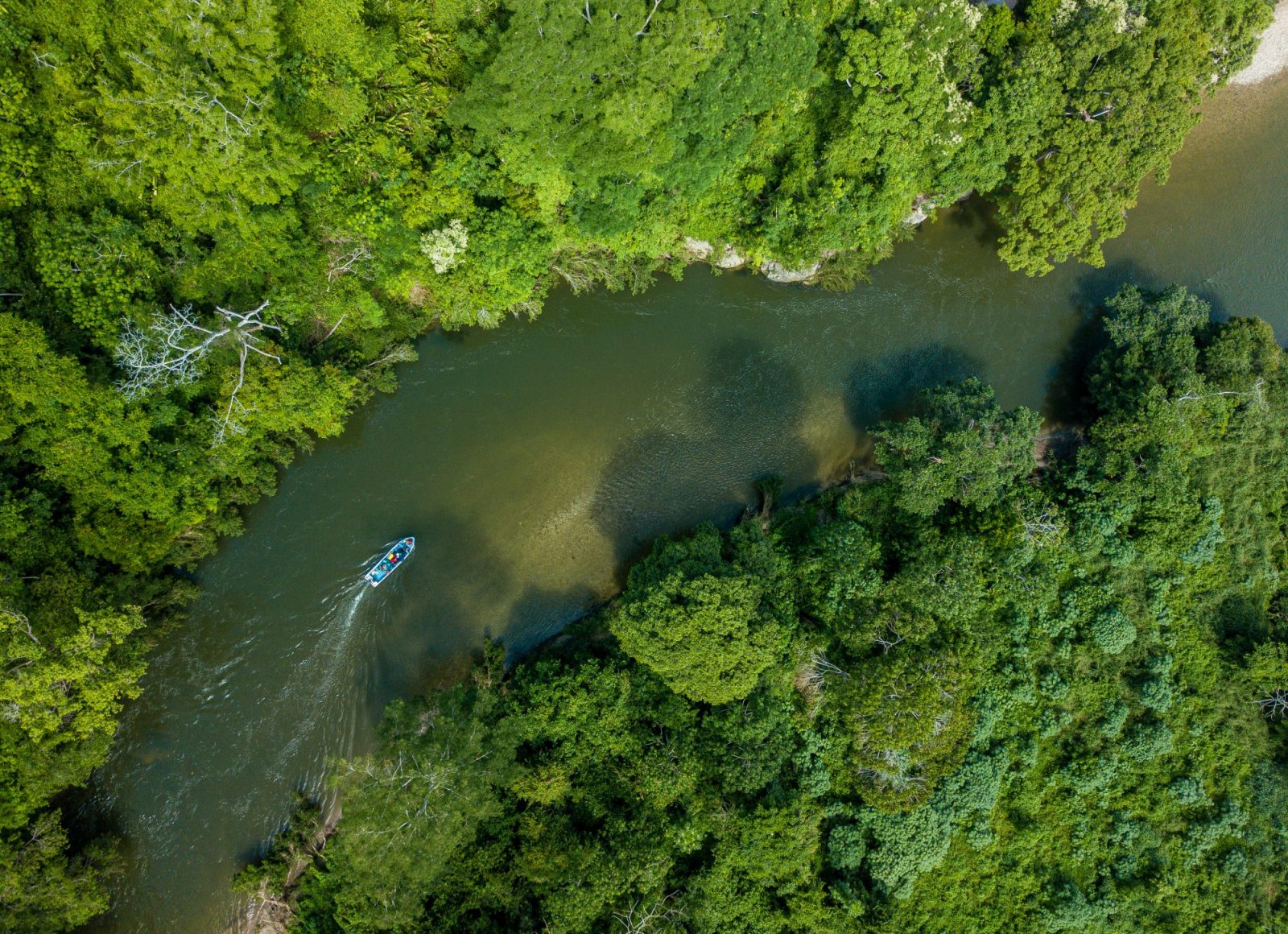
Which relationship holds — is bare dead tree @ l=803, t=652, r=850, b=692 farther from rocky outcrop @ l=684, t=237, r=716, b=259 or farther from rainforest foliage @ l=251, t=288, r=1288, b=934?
rocky outcrop @ l=684, t=237, r=716, b=259

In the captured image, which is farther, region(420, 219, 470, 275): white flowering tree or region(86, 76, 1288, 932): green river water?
region(86, 76, 1288, 932): green river water

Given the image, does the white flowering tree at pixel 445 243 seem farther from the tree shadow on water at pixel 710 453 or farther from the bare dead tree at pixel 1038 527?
the bare dead tree at pixel 1038 527

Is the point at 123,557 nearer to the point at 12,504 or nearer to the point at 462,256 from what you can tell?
the point at 12,504

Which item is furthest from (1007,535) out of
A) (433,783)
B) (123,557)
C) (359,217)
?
(123,557)

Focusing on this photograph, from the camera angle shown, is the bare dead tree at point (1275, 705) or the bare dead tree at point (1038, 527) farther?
the bare dead tree at point (1275, 705)

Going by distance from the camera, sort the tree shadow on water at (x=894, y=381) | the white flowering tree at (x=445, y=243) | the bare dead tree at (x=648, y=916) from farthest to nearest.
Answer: the tree shadow on water at (x=894, y=381)
the bare dead tree at (x=648, y=916)
the white flowering tree at (x=445, y=243)

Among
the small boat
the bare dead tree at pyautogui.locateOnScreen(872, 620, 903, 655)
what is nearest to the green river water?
the small boat

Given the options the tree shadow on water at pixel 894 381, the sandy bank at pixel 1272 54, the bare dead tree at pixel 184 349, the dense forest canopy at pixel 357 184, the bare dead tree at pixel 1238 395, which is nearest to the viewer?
the dense forest canopy at pixel 357 184

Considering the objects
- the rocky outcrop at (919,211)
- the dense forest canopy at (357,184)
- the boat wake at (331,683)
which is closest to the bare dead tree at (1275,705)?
the dense forest canopy at (357,184)
